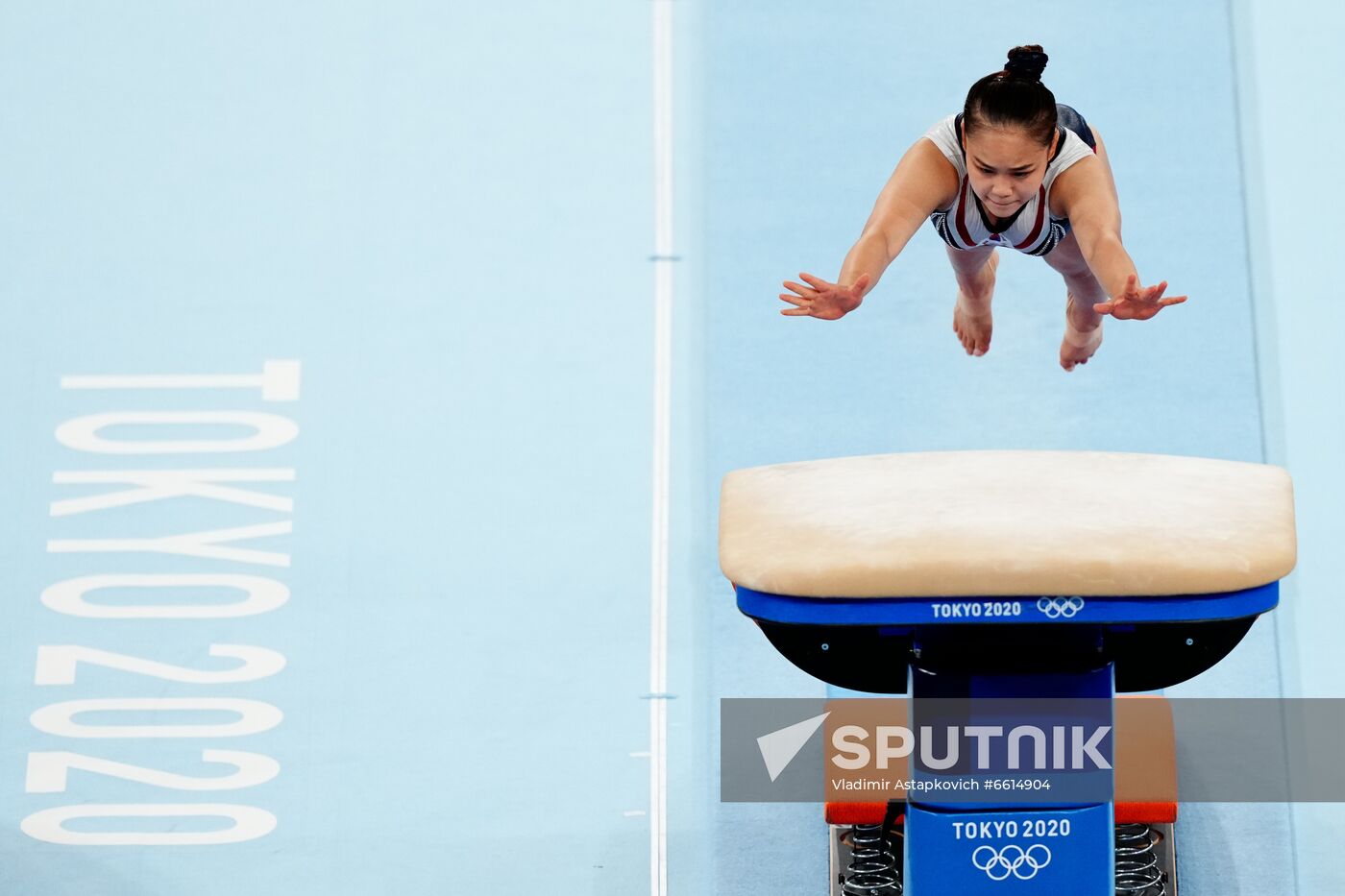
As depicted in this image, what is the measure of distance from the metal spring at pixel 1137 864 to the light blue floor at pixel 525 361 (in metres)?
0.23

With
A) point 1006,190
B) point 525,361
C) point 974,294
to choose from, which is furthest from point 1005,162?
point 525,361

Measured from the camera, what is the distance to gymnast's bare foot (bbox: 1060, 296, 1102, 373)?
3115mm

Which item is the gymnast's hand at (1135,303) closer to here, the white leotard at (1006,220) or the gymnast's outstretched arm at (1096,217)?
the gymnast's outstretched arm at (1096,217)

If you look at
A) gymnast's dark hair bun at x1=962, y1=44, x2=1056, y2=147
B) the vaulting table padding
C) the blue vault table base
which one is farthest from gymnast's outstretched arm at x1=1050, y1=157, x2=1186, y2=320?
the blue vault table base

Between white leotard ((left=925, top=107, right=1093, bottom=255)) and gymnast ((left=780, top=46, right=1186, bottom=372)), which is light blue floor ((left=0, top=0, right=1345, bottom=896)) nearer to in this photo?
white leotard ((left=925, top=107, right=1093, bottom=255))

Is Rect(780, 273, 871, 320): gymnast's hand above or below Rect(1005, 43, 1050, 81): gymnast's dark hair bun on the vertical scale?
below

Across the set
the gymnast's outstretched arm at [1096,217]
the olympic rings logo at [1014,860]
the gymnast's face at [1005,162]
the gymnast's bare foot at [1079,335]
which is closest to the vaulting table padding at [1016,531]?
the olympic rings logo at [1014,860]

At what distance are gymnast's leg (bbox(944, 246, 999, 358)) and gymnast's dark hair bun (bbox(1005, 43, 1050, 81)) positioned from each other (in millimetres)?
551

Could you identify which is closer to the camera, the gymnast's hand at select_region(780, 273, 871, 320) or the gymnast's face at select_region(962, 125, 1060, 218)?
A: the gymnast's hand at select_region(780, 273, 871, 320)

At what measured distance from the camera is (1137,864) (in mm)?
2814

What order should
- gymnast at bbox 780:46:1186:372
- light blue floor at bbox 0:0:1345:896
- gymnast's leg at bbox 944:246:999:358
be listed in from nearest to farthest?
gymnast at bbox 780:46:1186:372, gymnast's leg at bbox 944:246:999:358, light blue floor at bbox 0:0:1345:896

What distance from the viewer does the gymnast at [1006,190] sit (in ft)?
7.64

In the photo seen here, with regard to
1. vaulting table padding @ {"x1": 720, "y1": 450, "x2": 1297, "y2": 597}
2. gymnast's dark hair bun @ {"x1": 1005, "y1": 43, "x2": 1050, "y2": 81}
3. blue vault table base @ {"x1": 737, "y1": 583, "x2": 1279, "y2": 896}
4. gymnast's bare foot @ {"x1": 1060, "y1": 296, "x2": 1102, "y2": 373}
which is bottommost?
blue vault table base @ {"x1": 737, "y1": 583, "x2": 1279, "y2": 896}

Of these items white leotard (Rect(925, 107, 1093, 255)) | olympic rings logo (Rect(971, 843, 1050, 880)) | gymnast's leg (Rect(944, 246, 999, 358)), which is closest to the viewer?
olympic rings logo (Rect(971, 843, 1050, 880))
